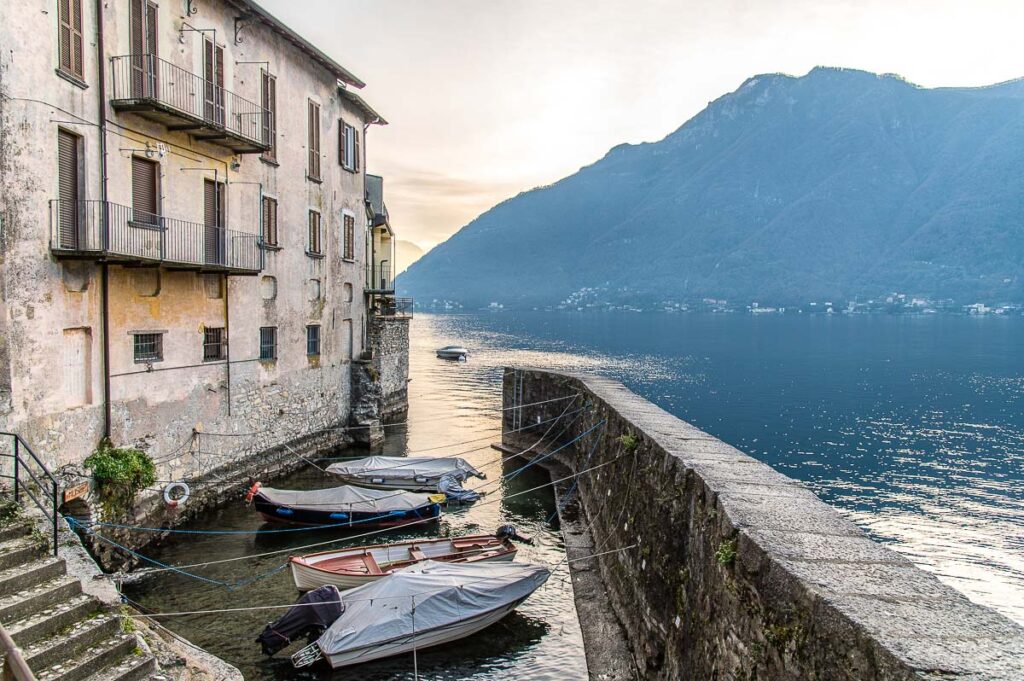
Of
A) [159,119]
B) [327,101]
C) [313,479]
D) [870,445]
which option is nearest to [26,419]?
[159,119]

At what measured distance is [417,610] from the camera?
15.6 meters

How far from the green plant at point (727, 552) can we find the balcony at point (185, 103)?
18.8 metres

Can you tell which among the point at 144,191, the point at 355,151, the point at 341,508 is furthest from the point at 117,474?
the point at 355,151

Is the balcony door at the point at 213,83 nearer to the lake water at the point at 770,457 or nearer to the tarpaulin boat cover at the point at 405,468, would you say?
the lake water at the point at 770,457

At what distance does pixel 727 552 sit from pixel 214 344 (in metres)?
21.3

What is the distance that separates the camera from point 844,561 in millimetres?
7105

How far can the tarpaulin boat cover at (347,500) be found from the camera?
23625mm

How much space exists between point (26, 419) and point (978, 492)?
40.5m

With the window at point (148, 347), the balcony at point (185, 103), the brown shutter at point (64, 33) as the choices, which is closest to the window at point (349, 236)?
the balcony at point (185, 103)

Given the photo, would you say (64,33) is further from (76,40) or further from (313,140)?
(313,140)

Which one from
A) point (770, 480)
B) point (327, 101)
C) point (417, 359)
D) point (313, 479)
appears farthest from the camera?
point (417, 359)

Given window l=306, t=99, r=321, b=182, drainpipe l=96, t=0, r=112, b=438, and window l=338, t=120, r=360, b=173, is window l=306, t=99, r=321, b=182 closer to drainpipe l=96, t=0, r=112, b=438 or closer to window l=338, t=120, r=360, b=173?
window l=338, t=120, r=360, b=173

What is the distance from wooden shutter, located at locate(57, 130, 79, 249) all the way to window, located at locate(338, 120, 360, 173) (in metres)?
17.4

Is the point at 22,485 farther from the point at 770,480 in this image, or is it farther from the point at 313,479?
the point at 313,479
